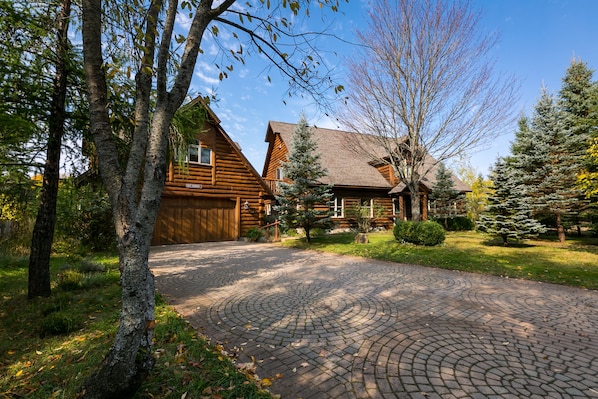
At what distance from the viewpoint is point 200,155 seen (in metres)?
14.8

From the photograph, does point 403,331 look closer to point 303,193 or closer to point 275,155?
point 303,193

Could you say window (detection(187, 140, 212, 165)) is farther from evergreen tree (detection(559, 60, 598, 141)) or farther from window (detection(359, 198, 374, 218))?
Answer: evergreen tree (detection(559, 60, 598, 141))

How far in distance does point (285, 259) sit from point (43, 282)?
6.14 metres

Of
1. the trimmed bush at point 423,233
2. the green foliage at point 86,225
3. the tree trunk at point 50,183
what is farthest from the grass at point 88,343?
the trimmed bush at point 423,233

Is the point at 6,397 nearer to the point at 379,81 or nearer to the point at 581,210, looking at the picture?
the point at 379,81

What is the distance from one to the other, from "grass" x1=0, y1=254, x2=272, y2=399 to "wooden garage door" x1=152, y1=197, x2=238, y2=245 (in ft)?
28.7

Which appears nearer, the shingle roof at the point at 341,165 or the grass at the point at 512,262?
the grass at the point at 512,262

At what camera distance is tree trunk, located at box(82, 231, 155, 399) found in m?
2.08

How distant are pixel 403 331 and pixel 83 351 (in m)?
3.98

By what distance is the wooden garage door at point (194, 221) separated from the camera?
545 inches

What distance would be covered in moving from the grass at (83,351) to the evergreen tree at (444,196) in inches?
819

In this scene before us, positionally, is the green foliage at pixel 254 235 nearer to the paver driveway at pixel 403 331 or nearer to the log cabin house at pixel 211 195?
the log cabin house at pixel 211 195

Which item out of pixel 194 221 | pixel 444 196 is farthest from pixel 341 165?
pixel 194 221

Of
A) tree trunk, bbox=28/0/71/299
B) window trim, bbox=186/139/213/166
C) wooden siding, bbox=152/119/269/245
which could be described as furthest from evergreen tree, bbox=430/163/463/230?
tree trunk, bbox=28/0/71/299
